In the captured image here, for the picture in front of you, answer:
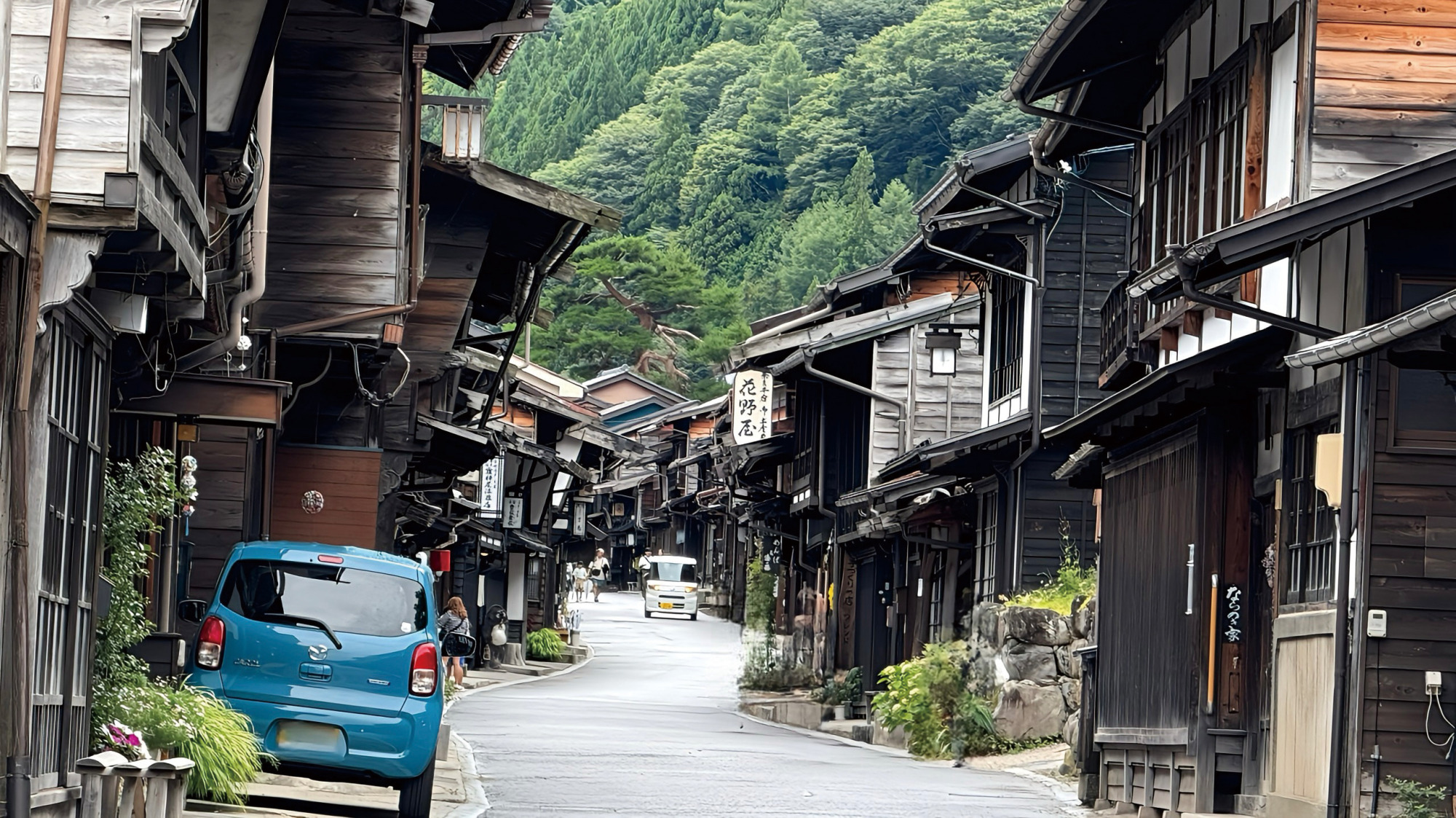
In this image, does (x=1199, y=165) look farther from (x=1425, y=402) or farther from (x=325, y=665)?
(x=325, y=665)

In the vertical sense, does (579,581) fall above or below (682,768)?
below

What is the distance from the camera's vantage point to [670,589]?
252 ft

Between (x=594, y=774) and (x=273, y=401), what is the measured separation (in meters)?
6.76

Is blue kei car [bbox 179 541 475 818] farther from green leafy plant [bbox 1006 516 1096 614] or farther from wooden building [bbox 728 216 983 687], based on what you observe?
wooden building [bbox 728 216 983 687]

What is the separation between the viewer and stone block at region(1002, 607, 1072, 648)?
24.8m

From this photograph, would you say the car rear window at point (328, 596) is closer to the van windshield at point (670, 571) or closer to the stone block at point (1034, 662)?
the stone block at point (1034, 662)

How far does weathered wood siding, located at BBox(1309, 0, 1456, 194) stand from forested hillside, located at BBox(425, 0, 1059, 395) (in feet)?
244

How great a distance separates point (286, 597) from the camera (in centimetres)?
1403

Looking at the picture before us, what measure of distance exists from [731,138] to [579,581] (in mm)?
38902

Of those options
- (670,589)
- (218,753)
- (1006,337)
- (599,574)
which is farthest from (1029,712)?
(599,574)

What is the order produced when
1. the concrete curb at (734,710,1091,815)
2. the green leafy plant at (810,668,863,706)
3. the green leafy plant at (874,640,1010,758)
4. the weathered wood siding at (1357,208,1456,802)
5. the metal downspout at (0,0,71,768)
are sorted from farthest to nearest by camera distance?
the green leafy plant at (810,668,863,706), the green leafy plant at (874,640,1010,758), the concrete curb at (734,710,1091,815), the weathered wood siding at (1357,208,1456,802), the metal downspout at (0,0,71,768)

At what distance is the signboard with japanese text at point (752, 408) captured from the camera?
1794 inches

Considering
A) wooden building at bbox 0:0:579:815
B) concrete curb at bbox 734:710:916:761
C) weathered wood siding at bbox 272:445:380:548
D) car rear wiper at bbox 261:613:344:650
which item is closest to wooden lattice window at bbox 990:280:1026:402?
concrete curb at bbox 734:710:916:761

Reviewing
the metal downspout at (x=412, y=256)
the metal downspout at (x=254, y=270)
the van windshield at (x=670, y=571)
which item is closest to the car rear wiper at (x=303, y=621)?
the metal downspout at (x=254, y=270)
